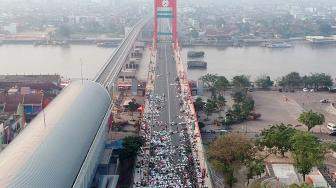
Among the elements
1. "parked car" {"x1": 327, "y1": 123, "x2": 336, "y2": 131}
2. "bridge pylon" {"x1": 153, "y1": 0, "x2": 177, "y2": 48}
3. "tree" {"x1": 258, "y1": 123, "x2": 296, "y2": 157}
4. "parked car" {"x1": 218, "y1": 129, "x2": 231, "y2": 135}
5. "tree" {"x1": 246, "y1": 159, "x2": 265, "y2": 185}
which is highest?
"bridge pylon" {"x1": 153, "y1": 0, "x2": 177, "y2": 48}

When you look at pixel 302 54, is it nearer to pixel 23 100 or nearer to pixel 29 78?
pixel 29 78

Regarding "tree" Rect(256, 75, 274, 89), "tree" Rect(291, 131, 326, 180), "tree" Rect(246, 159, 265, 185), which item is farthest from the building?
"tree" Rect(291, 131, 326, 180)

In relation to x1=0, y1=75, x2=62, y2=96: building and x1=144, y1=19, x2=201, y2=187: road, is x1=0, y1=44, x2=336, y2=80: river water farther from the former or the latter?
x1=144, y1=19, x2=201, y2=187: road

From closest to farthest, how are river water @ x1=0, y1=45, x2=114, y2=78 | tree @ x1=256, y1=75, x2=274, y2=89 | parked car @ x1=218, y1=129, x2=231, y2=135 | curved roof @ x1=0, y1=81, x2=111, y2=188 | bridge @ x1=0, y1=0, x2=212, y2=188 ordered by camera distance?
curved roof @ x1=0, y1=81, x2=111, y2=188, bridge @ x1=0, y1=0, x2=212, y2=188, parked car @ x1=218, y1=129, x2=231, y2=135, tree @ x1=256, y1=75, x2=274, y2=89, river water @ x1=0, y1=45, x2=114, y2=78

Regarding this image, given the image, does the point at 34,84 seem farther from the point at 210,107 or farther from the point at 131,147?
the point at 131,147

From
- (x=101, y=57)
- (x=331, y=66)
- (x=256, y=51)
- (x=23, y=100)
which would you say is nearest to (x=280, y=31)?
(x=256, y=51)

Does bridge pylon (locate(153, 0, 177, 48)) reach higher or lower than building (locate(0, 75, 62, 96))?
higher
